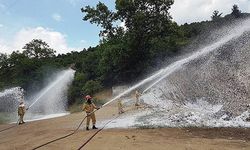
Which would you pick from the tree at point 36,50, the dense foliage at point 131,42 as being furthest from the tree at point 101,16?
the tree at point 36,50

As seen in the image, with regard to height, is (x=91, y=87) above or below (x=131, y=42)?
below

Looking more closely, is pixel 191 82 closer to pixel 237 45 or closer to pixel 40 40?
pixel 237 45

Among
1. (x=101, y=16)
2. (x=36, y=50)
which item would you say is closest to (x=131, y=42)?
(x=101, y=16)

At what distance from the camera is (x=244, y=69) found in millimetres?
37562

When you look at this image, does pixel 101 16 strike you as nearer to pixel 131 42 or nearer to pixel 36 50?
pixel 131 42

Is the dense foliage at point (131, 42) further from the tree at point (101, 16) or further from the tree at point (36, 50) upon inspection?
the tree at point (36, 50)

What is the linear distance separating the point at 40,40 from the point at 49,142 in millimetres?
71919

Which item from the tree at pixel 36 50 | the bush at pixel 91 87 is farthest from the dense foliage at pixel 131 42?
the tree at pixel 36 50

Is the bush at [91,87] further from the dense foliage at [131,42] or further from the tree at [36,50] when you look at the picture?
the tree at [36,50]

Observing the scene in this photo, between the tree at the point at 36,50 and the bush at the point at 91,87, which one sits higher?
the tree at the point at 36,50

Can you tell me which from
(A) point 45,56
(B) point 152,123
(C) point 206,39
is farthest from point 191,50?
(A) point 45,56

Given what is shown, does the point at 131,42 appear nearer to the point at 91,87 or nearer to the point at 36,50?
the point at 91,87

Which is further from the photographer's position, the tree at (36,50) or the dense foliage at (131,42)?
the tree at (36,50)

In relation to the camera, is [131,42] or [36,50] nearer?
[131,42]
